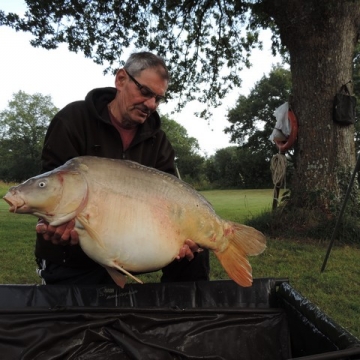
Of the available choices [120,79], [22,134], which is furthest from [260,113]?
[120,79]

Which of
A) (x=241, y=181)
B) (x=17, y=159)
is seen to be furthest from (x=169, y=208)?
(x=17, y=159)

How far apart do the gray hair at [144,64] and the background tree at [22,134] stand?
3020cm

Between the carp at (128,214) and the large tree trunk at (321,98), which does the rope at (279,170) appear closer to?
the large tree trunk at (321,98)

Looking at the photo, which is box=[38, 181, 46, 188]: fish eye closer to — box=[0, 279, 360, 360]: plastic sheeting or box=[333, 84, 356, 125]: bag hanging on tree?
box=[0, 279, 360, 360]: plastic sheeting

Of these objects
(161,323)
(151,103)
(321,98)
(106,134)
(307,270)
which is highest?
(321,98)

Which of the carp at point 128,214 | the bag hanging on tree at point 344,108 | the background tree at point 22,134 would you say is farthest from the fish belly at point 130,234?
the background tree at point 22,134

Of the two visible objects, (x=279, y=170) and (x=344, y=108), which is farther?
(x=279, y=170)

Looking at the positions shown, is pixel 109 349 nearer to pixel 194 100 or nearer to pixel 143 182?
pixel 143 182

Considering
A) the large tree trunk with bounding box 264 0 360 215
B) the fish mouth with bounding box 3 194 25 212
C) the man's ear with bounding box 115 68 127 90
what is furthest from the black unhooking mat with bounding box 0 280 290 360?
the large tree trunk with bounding box 264 0 360 215

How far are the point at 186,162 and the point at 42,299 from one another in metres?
26.5

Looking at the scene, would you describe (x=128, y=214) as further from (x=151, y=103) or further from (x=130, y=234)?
(x=151, y=103)

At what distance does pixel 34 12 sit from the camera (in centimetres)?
498

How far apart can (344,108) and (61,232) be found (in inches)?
133

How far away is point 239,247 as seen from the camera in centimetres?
118
